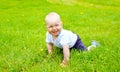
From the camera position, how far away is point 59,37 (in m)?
6.94

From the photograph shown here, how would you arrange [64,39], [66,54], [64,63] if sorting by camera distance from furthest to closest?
[64,39], [66,54], [64,63]

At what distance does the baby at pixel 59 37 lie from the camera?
6664 millimetres

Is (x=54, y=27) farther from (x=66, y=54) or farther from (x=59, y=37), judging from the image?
(x=66, y=54)

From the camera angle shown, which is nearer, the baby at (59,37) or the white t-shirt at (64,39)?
the baby at (59,37)

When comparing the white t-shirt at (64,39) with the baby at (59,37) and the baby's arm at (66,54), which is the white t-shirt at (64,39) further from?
the baby's arm at (66,54)

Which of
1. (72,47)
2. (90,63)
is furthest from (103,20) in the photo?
(90,63)

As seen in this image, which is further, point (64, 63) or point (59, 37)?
point (59, 37)

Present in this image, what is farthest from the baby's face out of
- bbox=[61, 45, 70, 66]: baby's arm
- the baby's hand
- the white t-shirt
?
the baby's hand

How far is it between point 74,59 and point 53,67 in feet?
1.95

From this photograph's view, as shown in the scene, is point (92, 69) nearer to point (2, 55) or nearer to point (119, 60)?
point (119, 60)

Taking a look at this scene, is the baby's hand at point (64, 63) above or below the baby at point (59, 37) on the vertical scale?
below

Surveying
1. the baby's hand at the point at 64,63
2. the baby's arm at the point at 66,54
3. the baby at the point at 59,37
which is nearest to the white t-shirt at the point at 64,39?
the baby at the point at 59,37

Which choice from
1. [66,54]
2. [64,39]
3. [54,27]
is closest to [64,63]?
[66,54]

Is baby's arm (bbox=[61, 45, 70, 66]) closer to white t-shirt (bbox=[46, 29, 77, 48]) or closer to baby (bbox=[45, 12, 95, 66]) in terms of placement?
baby (bbox=[45, 12, 95, 66])
